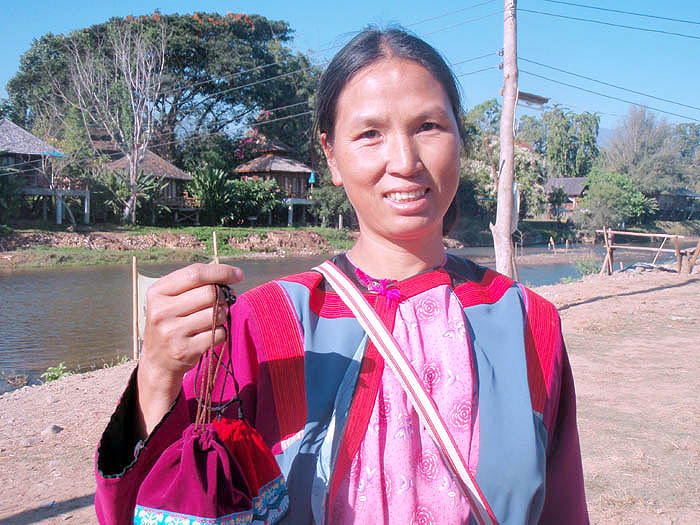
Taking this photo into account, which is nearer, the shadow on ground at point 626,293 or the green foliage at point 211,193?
the shadow on ground at point 626,293

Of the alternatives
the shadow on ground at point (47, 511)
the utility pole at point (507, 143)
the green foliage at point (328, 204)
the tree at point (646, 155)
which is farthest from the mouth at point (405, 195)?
the tree at point (646, 155)

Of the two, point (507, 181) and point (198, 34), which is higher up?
point (198, 34)

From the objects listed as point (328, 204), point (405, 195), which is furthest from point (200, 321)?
point (328, 204)

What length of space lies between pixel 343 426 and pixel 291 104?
3699cm

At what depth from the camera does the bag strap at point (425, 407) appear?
1.03 metres

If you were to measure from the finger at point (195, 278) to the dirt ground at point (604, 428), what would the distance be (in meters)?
3.27

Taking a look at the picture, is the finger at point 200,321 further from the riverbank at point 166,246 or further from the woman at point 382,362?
the riverbank at point 166,246

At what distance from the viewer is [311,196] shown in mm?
34875

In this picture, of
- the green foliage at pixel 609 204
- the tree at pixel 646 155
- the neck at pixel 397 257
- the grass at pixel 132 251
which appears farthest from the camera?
the tree at pixel 646 155

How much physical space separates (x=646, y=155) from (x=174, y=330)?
54.2m

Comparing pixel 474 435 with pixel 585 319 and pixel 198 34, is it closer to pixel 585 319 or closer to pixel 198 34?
pixel 585 319

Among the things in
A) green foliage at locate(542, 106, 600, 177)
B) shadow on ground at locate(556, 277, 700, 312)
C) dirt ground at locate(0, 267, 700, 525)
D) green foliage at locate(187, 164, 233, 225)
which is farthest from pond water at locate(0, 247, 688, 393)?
green foliage at locate(542, 106, 600, 177)

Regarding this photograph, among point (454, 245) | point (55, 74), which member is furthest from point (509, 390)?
point (55, 74)

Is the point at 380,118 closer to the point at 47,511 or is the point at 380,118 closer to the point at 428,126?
the point at 428,126
